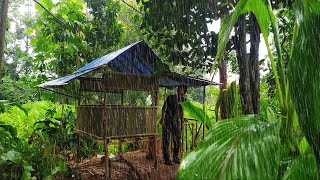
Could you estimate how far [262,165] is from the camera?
91 centimetres

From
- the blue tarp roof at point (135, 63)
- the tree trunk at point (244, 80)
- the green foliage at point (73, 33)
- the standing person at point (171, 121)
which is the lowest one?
the standing person at point (171, 121)

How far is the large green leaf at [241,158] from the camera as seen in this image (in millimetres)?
892

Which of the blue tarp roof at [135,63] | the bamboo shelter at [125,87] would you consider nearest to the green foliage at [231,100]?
the bamboo shelter at [125,87]

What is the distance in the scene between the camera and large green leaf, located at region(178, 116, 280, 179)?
35.1 inches

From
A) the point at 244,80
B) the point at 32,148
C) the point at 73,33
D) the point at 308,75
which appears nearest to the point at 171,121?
the point at 32,148

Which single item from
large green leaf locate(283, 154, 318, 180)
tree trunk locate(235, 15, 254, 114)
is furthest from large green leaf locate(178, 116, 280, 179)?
tree trunk locate(235, 15, 254, 114)

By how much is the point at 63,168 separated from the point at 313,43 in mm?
4549

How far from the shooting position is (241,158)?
36.0 inches

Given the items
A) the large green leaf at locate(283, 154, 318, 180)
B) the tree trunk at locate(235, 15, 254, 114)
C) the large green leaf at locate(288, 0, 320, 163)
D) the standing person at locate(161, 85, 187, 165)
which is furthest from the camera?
Result: the standing person at locate(161, 85, 187, 165)

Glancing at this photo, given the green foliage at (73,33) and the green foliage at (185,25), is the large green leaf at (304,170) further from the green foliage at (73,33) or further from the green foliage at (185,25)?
the green foliage at (73,33)

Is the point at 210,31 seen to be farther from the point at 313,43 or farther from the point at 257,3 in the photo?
the point at 313,43

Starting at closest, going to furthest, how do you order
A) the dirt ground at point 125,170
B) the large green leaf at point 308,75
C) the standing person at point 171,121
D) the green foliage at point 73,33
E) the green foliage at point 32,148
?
the large green leaf at point 308,75 → the green foliage at point 32,148 → the dirt ground at point 125,170 → the standing person at point 171,121 → the green foliage at point 73,33

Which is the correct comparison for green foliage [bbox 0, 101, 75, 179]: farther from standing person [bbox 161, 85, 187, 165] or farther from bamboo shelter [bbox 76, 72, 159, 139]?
standing person [bbox 161, 85, 187, 165]

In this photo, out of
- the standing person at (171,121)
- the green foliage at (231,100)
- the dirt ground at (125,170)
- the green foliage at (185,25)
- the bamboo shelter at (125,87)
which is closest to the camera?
the green foliage at (231,100)
